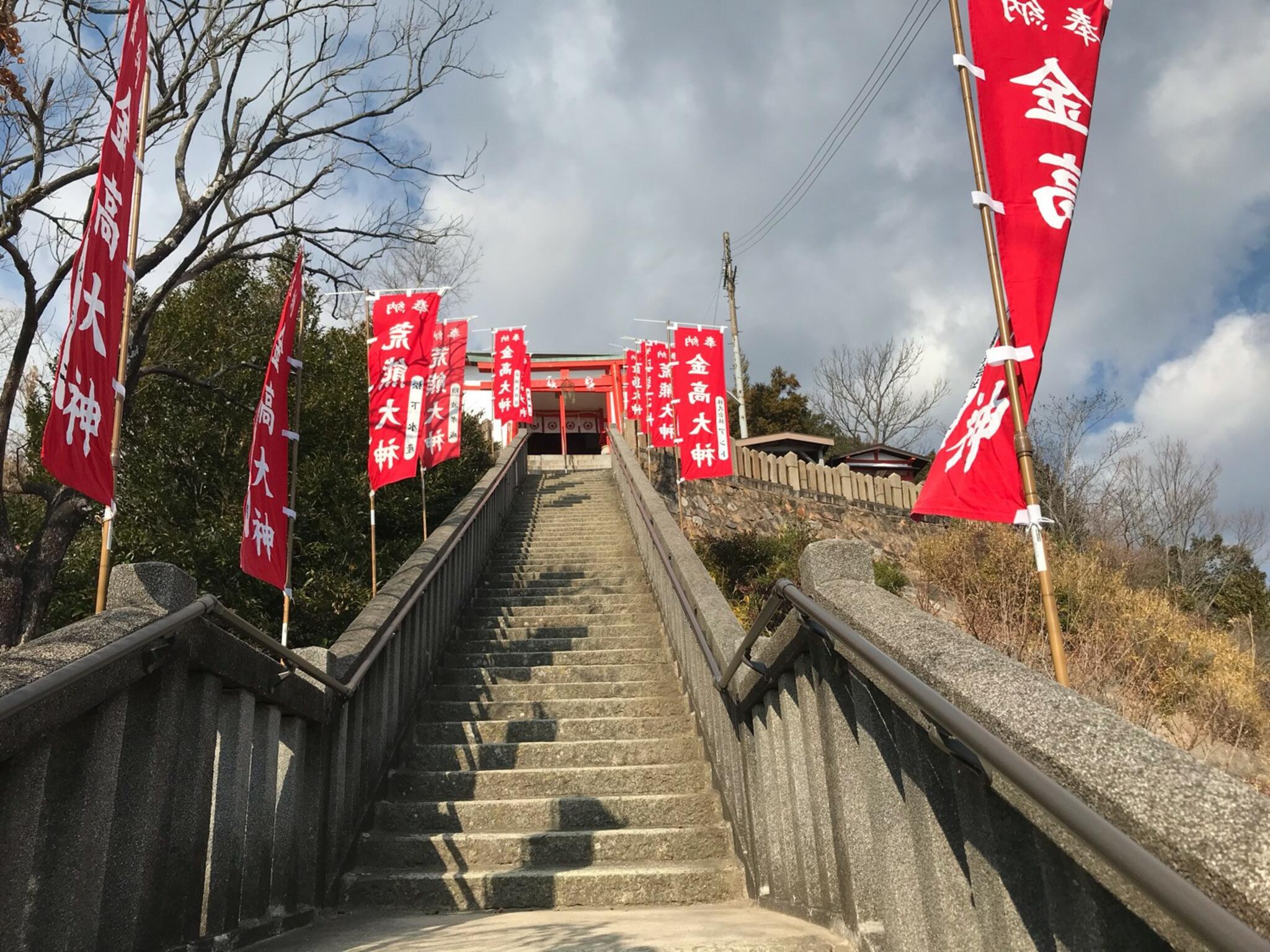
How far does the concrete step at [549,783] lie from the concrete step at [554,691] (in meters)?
1.10

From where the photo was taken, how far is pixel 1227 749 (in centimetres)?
850

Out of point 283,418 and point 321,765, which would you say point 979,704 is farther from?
point 283,418

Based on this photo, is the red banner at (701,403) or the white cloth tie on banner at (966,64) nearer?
the white cloth tie on banner at (966,64)

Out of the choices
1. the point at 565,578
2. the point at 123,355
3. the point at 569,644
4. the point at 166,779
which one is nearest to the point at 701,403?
the point at 565,578

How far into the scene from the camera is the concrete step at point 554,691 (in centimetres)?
622

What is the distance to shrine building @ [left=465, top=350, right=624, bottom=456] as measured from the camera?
2600 cm

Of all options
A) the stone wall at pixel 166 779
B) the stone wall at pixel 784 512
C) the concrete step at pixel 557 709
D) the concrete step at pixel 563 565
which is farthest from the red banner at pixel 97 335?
the stone wall at pixel 784 512

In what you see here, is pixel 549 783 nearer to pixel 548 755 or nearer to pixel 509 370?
pixel 548 755

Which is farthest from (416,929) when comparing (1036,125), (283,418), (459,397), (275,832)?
(459,397)

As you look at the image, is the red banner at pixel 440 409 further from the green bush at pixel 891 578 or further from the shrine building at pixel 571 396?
the shrine building at pixel 571 396

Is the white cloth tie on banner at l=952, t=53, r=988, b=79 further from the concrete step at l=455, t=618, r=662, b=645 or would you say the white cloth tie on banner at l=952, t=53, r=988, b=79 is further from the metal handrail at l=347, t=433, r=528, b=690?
the concrete step at l=455, t=618, r=662, b=645

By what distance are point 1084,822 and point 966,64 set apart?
3.81m

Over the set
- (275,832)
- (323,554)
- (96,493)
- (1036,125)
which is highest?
(1036,125)

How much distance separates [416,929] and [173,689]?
1626 mm
